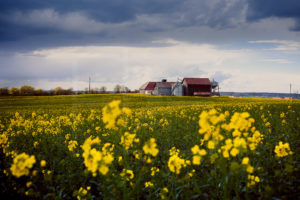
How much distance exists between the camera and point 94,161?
87.4 inches

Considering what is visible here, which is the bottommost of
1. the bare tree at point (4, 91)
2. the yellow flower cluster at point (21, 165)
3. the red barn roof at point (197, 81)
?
the yellow flower cluster at point (21, 165)

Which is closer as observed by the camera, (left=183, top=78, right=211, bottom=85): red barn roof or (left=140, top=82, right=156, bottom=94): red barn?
(left=183, top=78, right=211, bottom=85): red barn roof

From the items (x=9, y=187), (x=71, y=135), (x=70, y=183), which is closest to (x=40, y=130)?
(x=71, y=135)

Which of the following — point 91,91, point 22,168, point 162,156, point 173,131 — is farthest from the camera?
point 91,91

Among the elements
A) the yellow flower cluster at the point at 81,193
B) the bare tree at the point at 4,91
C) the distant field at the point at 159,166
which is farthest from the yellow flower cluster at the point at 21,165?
the bare tree at the point at 4,91

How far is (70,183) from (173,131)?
4625mm

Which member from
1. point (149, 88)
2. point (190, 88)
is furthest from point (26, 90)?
point (190, 88)

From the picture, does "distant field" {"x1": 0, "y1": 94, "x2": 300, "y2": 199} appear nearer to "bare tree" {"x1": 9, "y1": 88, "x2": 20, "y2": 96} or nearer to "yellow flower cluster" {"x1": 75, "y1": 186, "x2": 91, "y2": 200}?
"yellow flower cluster" {"x1": 75, "y1": 186, "x2": 91, "y2": 200}

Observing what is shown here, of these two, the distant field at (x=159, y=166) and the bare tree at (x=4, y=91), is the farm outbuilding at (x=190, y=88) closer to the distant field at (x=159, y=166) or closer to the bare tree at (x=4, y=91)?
the bare tree at (x=4, y=91)

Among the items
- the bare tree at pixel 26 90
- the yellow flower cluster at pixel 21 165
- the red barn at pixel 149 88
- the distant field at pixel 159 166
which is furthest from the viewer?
the red barn at pixel 149 88

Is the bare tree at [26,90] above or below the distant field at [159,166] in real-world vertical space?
above

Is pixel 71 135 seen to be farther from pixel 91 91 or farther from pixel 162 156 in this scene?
pixel 91 91

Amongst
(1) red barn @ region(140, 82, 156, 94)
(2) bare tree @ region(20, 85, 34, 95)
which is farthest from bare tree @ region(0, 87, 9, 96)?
(1) red barn @ region(140, 82, 156, 94)

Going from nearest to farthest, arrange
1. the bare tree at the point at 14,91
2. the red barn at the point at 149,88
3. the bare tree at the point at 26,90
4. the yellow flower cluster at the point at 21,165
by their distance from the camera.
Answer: the yellow flower cluster at the point at 21,165
the bare tree at the point at 14,91
the bare tree at the point at 26,90
the red barn at the point at 149,88
